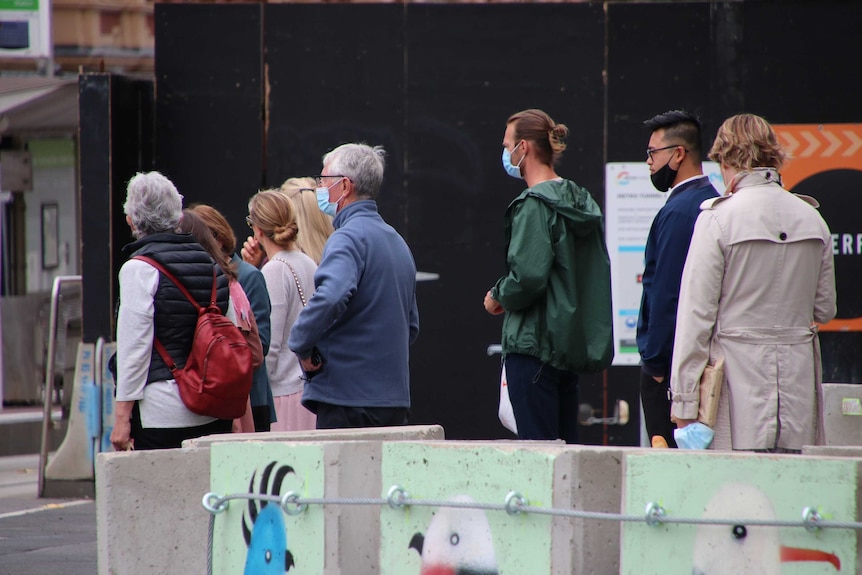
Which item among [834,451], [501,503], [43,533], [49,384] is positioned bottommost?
[43,533]

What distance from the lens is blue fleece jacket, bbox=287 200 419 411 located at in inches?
200

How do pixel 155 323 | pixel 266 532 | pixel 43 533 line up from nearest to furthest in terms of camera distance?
1. pixel 266 532
2. pixel 155 323
3. pixel 43 533

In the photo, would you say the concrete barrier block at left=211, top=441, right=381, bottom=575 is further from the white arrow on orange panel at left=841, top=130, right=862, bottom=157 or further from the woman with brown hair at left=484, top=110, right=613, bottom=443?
the white arrow on orange panel at left=841, top=130, right=862, bottom=157

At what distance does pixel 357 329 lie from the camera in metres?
5.20

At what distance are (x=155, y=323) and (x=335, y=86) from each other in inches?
140

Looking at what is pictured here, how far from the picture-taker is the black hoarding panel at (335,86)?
8.09 metres

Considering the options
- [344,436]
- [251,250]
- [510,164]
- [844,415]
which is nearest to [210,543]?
[344,436]

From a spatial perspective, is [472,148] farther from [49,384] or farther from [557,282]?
[49,384]

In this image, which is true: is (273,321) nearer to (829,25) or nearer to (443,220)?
(443,220)

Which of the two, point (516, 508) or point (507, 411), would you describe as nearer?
point (516, 508)

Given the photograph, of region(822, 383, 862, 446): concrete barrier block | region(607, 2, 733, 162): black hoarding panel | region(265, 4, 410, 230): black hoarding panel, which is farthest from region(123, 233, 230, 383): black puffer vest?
region(607, 2, 733, 162): black hoarding panel

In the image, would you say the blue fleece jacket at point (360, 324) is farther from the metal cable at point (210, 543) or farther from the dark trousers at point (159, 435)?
the metal cable at point (210, 543)

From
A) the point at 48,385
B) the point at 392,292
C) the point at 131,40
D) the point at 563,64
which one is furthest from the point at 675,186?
the point at 131,40

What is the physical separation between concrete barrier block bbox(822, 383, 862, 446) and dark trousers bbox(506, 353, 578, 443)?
1201mm
